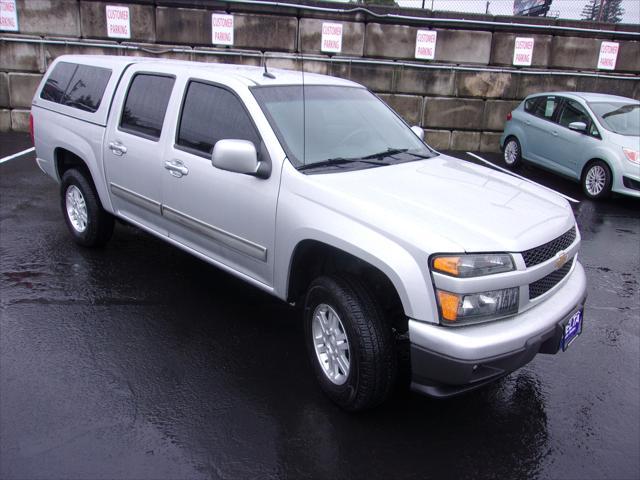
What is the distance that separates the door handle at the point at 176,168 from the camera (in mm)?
4102

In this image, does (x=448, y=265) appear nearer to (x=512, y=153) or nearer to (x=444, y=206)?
(x=444, y=206)

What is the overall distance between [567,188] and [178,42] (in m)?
8.30

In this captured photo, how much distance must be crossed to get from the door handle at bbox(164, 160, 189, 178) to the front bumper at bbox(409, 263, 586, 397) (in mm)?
2143

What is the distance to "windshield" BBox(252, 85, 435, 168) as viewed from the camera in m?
3.71

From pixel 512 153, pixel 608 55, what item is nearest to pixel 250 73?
pixel 512 153

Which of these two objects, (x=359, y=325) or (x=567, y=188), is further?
(x=567, y=188)

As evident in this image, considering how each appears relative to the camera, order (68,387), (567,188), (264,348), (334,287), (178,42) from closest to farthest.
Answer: (334,287) < (68,387) < (264,348) < (567,188) < (178,42)

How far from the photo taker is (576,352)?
414 centimetres

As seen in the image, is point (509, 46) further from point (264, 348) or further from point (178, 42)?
point (264, 348)

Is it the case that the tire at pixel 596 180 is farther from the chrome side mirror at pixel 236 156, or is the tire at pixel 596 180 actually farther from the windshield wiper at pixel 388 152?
the chrome side mirror at pixel 236 156

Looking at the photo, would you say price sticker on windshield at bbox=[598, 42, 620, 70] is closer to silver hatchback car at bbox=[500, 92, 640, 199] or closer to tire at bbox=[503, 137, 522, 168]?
silver hatchback car at bbox=[500, 92, 640, 199]

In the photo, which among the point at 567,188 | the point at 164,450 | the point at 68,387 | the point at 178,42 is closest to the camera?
the point at 164,450

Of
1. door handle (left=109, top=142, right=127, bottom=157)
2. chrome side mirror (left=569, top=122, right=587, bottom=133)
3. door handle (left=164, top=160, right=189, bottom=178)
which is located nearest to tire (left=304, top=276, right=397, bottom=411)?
door handle (left=164, top=160, right=189, bottom=178)

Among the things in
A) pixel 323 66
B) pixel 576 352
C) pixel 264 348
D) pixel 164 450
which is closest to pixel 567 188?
pixel 323 66
